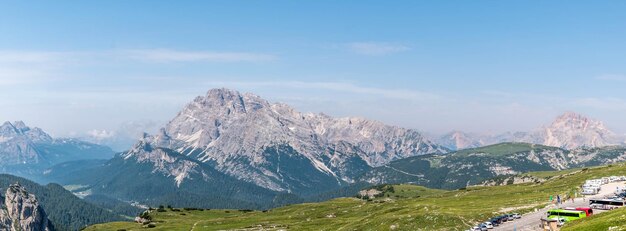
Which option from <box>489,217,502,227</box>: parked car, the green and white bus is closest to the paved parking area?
<box>489,217,502,227</box>: parked car

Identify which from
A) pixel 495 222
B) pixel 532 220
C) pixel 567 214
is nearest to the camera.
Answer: pixel 567 214

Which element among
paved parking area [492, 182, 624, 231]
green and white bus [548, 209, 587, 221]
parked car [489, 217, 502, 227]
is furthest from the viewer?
parked car [489, 217, 502, 227]

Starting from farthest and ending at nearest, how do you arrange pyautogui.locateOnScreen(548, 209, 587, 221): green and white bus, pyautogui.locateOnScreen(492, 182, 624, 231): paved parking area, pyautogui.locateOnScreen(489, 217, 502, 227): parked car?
pyautogui.locateOnScreen(489, 217, 502, 227): parked car < pyautogui.locateOnScreen(492, 182, 624, 231): paved parking area < pyautogui.locateOnScreen(548, 209, 587, 221): green and white bus

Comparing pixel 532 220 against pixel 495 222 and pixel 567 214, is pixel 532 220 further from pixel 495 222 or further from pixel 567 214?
pixel 567 214

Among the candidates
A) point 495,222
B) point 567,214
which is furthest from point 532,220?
point 567,214

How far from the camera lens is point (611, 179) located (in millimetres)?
164000

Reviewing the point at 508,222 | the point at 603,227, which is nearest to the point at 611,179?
the point at 508,222

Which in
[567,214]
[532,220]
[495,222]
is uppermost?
[567,214]

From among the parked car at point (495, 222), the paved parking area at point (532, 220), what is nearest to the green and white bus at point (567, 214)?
the paved parking area at point (532, 220)

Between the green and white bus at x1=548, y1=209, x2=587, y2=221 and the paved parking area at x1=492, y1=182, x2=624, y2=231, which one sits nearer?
the green and white bus at x1=548, y1=209, x2=587, y2=221

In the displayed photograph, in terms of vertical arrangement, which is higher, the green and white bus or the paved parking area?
the green and white bus

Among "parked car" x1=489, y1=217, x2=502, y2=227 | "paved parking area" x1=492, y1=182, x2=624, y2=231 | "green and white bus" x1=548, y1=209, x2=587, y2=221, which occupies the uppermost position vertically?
"green and white bus" x1=548, y1=209, x2=587, y2=221

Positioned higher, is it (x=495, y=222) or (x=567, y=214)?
(x=567, y=214)

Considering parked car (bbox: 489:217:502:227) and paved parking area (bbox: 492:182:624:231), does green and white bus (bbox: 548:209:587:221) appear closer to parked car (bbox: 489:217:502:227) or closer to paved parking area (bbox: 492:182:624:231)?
paved parking area (bbox: 492:182:624:231)
